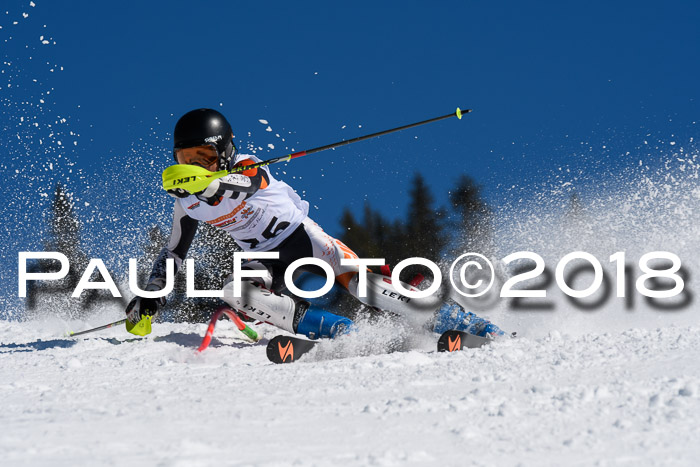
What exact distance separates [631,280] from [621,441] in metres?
4.24

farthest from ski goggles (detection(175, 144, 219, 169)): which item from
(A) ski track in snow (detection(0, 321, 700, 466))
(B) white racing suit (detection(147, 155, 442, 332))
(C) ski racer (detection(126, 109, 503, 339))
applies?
(A) ski track in snow (detection(0, 321, 700, 466))

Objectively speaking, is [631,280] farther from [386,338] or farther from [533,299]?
[386,338]

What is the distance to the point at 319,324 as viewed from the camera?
15.2 ft

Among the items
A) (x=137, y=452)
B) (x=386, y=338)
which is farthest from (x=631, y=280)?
(x=137, y=452)

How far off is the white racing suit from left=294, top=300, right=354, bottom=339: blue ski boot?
0.20 feet

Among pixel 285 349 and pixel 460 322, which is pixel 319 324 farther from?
pixel 460 322

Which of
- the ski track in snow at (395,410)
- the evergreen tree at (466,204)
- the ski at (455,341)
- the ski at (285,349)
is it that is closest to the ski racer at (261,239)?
the ski at (455,341)

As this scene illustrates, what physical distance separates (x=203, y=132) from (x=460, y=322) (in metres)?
2.22

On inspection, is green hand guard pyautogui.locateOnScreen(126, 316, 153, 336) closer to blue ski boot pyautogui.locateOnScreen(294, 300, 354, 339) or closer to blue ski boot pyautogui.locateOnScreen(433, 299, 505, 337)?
blue ski boot pyautogui.locateOnScreen(294, 300, 354, 339)

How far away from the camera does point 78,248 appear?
2259cm

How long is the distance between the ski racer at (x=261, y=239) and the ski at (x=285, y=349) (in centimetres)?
50

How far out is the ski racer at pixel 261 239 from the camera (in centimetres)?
452

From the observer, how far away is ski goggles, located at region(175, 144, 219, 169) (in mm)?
4621

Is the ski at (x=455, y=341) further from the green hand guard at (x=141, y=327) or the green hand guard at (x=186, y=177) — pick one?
the green hand guard at (x=141, y=327)
